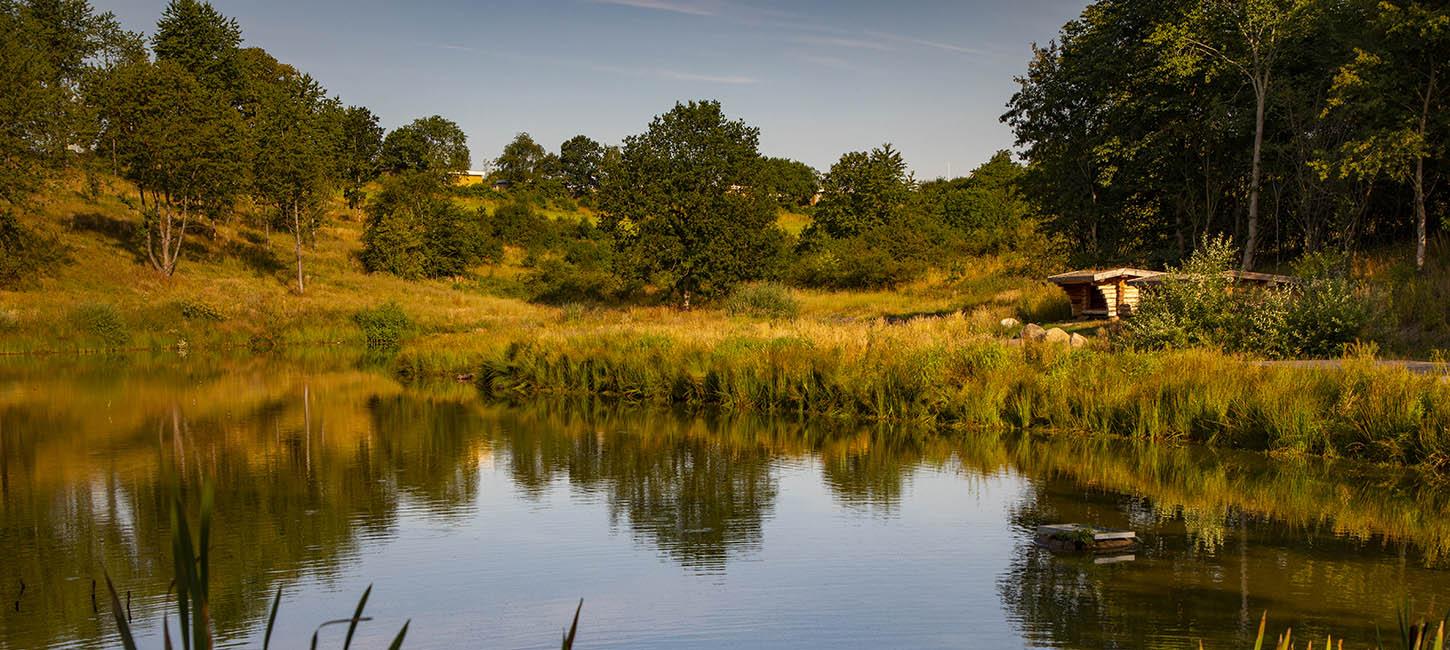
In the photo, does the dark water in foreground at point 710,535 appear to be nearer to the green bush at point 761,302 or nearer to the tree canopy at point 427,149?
the green bush at point 761,302

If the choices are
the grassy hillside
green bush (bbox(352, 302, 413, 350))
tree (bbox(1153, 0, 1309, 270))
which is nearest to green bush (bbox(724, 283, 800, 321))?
the grassy hillside

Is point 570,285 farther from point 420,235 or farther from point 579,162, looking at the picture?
point 579,162

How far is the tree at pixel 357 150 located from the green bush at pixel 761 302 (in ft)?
120

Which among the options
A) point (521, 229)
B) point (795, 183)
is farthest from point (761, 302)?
point (795, 183)

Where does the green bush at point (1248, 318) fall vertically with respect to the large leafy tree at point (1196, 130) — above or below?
below

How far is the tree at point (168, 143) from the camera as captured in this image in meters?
48.4

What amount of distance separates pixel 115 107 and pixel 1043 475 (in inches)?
1883

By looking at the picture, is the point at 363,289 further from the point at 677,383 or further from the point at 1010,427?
the point at 1010,427

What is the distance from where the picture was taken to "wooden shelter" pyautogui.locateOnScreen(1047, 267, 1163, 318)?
29281 mm

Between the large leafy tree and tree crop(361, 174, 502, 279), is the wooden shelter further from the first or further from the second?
tree crop(361, 174, 502, 279)

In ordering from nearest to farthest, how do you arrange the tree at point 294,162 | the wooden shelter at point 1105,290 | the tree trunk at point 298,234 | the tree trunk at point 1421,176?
the tree trunk at point 1421,176, the wooden shelter at point 1105,290, the tree trunk at point 298,234, the tree at point 294,162

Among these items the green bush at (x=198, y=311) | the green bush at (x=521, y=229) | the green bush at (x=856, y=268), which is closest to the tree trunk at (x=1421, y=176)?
the green bush at (x=856, y=268)

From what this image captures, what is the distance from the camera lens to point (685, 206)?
43.9 metres

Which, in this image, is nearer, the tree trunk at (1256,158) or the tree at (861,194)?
the tree trunk at (1256,158)
